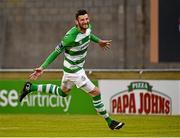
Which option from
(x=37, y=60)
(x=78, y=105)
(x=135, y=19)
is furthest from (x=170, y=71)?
(x=37, y=60)

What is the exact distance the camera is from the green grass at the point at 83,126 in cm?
1320

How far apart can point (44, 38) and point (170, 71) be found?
5862mm

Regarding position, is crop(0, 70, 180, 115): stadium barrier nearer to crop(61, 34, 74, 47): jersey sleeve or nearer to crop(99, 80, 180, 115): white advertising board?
crop(99, 80, 180, 115): white advertising board

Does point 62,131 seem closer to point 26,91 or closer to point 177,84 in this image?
point 26,91

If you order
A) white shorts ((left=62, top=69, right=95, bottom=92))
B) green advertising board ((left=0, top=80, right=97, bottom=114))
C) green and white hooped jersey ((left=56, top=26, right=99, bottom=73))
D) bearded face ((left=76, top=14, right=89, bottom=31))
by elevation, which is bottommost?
green advertising board ((left=0, top=80, right=97, bottom=114))

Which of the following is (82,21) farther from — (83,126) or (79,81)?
(83,126)

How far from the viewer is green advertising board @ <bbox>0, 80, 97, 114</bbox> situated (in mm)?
19719

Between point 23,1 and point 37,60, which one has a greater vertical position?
point 23,1

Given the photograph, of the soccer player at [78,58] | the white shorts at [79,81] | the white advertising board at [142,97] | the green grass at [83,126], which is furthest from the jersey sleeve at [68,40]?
the white advertising board at [142,97]

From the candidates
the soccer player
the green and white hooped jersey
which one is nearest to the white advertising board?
the soccer player

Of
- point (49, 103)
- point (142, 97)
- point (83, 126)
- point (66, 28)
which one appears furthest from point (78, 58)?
point (66, 28)

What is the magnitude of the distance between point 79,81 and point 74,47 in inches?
24.6

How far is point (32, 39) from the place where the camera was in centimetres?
2400

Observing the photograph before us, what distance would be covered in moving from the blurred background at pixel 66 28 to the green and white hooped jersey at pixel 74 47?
8.67 m
